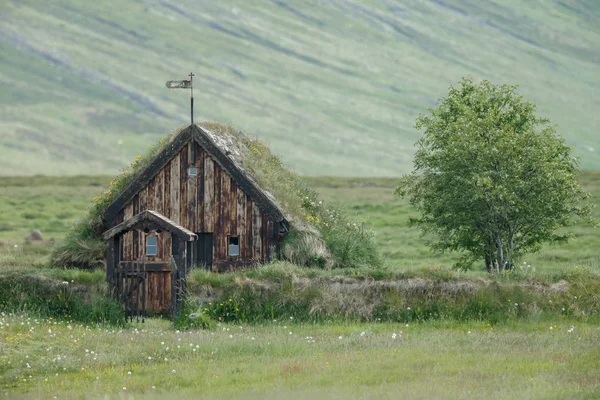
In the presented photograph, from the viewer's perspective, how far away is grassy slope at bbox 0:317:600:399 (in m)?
19.0

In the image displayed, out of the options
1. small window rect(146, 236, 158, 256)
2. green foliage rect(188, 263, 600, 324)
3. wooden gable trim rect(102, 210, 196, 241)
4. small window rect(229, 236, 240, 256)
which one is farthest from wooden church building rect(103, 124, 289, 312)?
green foliage rect(188, 263, 600, 324)

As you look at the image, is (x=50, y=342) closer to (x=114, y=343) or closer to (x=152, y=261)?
(x=114, y=343)

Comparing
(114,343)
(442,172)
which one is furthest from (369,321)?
(442,172)

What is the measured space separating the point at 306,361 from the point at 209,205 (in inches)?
644

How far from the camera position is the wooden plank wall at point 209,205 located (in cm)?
3725

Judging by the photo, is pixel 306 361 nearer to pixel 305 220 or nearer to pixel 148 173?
pixel 305 220

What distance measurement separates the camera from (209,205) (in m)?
37.7

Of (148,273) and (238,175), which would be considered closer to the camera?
(148,273)

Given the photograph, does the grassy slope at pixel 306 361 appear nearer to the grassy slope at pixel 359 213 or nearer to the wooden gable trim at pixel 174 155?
the grassy slope at pixel 359 213

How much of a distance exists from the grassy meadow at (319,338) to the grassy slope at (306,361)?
0.16 feet

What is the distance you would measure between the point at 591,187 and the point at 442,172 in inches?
2576

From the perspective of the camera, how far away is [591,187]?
10100 centimetres

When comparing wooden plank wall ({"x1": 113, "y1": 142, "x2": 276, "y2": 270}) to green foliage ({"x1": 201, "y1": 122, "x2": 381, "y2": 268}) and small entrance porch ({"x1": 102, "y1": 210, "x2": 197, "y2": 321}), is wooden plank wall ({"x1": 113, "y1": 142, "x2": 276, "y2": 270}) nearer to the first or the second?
green foliage ({"x1": 201, "y1": 122, "x2": 381, "y2": 268})

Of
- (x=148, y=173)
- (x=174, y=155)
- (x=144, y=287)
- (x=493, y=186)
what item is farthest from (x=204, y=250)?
(x=493, y=186)
